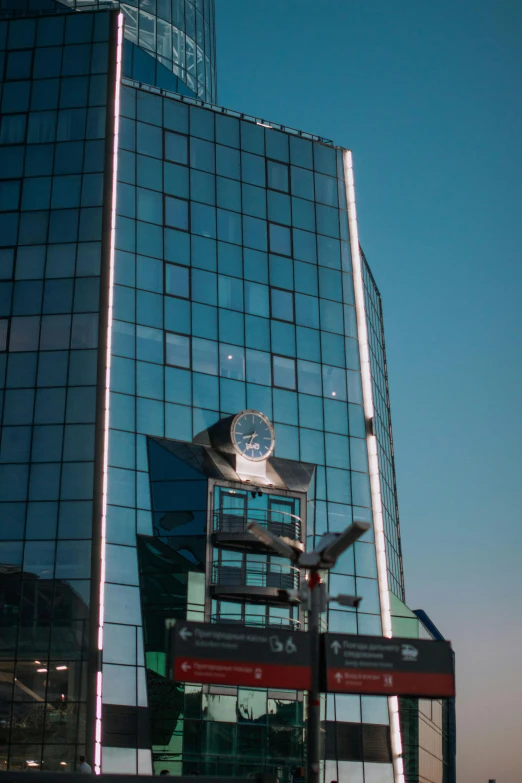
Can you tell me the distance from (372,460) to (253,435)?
735 centimetres

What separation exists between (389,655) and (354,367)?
3422cm

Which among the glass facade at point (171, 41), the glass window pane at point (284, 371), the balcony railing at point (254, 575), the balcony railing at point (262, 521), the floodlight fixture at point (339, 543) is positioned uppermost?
the glass facade at point (171, 41)

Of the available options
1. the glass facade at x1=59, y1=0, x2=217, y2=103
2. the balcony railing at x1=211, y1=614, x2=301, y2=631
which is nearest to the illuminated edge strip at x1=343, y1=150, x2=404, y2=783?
the balcony railing at x1=211, y1=614, x2=301, y2=631

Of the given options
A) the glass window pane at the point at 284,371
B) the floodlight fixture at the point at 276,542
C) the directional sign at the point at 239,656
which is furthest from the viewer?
the glass window pane at the point at 284,371

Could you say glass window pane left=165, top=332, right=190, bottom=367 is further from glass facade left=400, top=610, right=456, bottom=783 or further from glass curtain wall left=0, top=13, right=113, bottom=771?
glass facade left=400, top=610, right=456, bottom=783

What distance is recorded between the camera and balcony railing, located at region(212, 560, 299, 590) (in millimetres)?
48281

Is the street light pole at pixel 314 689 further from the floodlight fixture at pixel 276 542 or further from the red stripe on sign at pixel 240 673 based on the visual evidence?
the floodlight fixture at pixel 276 542

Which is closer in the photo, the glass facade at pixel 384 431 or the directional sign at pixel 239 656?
the directional sign at pixel 239 656

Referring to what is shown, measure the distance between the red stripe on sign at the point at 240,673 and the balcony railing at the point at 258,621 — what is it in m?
25.0

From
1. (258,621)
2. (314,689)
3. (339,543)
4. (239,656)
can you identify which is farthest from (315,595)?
(258,621)

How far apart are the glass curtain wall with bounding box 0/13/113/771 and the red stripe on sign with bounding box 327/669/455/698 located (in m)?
24.0

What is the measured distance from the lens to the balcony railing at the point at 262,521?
48969mm

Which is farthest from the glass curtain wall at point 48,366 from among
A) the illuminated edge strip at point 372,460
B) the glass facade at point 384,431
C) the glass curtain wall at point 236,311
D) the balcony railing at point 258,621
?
the glass facade at point 384,431

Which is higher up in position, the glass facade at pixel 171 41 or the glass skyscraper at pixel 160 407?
the glass facade at pixel 171 41
